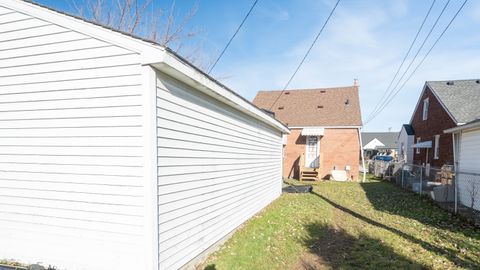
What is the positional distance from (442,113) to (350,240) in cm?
1400

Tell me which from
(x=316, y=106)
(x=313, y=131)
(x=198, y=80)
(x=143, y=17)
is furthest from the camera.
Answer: (x=316, y=106)

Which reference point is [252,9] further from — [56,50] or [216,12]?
[56,50]

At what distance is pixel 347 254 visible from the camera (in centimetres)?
525

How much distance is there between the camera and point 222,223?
554 cm

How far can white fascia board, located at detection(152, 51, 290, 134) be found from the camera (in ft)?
11.2

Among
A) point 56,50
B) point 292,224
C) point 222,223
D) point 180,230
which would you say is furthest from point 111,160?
point 292,224

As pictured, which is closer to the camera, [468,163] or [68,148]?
[68,148]

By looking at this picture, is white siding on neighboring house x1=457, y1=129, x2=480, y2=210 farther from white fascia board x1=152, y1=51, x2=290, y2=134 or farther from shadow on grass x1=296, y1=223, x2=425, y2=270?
white fascia board x1=152, y1=51, x2=290, y2=134

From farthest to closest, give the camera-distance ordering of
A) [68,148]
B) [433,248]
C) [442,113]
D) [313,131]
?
[313,131] < [442,113] < [433,248] < [68,148]

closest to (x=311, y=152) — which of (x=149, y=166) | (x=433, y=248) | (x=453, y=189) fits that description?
(x=453, y=189)

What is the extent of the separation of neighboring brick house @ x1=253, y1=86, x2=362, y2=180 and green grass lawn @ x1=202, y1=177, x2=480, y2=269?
853 cm

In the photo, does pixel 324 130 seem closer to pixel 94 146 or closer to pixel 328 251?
pixel 328 251

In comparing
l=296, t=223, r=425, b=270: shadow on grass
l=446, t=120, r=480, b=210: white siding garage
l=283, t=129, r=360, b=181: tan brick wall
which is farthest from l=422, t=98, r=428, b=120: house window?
l=296, t=223, r=425, b=270: shadow on grass

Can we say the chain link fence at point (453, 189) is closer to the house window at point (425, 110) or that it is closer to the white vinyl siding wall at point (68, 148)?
the house window at point (425, 110)
